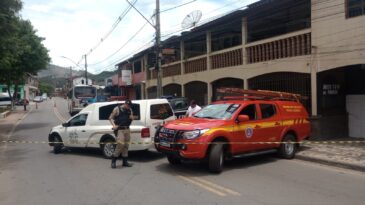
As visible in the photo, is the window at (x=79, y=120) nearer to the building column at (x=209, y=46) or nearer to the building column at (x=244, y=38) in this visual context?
the building column at (x=244, y=38)

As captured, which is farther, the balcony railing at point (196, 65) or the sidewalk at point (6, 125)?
the balcony railing at point (196, 65)

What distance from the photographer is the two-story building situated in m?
14.0

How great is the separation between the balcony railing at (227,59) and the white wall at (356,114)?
5612 mm

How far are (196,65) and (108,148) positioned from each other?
44.2 ft

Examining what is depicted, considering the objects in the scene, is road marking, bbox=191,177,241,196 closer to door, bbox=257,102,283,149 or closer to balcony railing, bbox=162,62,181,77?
door, bbox=257,102,283,149

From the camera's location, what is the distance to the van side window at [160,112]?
1242 cm

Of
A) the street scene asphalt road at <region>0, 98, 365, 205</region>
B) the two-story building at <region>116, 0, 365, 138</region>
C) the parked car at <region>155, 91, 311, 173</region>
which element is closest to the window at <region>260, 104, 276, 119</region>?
A: the parked car at <region>155, 91, 311, 173</region>

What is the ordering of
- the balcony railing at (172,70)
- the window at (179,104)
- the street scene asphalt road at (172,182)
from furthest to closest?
the balcony railing at (172,70), the window at (179,104), the street scene asphalt road at (172,182)

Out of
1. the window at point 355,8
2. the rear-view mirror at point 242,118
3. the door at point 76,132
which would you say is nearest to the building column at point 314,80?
the window at point 355,8

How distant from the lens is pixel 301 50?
1573cm

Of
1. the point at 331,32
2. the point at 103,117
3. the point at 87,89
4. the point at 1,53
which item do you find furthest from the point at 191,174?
the point at 87,89

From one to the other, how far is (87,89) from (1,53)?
48.9 feet

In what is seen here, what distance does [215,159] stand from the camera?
31.6 ft

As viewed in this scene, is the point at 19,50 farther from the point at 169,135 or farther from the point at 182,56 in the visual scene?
the point at 169,135
